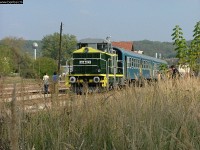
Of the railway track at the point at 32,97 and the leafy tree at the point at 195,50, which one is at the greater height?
the leafy tree at the point at 195,50

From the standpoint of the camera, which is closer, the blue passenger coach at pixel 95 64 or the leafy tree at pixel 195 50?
the leafy tree at pixel 195 50

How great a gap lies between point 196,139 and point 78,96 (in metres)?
2.01

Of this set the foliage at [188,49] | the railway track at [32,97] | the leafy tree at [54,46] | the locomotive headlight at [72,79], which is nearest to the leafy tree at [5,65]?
the railway track at [32,97]

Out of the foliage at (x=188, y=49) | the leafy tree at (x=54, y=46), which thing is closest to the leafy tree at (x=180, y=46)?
the foliage at (x=188, y=49)

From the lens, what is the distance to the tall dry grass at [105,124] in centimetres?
329

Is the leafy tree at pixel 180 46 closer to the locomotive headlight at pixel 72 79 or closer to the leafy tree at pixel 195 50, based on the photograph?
the leafy tree at pixel 195 50

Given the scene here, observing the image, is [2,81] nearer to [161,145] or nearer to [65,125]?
[65,125]

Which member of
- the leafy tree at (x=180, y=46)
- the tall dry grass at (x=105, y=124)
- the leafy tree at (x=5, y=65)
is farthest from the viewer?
the leafy tree at (x=180, y=46)

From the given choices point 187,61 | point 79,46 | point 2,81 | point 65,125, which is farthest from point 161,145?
point 79,46

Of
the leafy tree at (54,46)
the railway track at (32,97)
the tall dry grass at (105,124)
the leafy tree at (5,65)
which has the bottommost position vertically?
the tall dry grass at (105,124)

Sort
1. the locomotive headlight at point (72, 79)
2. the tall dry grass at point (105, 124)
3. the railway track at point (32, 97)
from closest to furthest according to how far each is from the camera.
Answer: the tall dry grass at point (105, 124), the railway track at point (32, 97), the locomotive headlight at point (72, 79)

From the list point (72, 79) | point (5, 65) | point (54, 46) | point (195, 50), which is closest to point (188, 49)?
point (195, 50)

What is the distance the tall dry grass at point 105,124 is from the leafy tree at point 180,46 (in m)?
8.47

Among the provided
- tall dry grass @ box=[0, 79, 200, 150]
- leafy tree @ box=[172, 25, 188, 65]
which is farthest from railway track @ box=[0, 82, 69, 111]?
leafy tree @ box=[172, 25, 188, 65]
